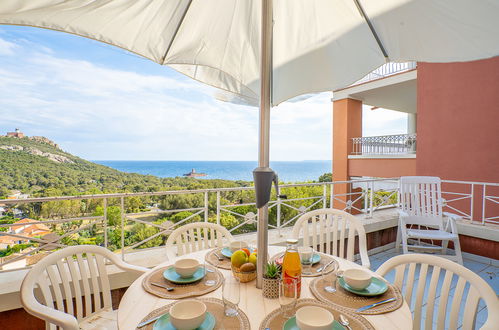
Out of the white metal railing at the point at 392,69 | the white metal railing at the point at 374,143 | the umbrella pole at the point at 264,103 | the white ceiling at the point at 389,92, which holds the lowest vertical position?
the umbrella pole at the point at 264,103

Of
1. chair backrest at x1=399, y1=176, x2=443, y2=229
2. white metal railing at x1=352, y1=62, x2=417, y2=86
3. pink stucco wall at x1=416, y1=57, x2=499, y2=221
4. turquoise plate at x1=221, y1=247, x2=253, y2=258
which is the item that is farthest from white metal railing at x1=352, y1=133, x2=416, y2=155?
turquoise plate at x1=221, y1=247, x2=253, y2=258

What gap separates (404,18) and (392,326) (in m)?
1.56

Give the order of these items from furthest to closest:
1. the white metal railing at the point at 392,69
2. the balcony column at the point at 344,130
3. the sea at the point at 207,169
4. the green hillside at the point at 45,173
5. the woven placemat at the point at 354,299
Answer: the sea at the point at 207,169 < the green hillside at the point at 45,173 < the balcony column at the point at 344,130 < the white metal railing at the point at 392,69 < the woven placemat at the point at 354,299

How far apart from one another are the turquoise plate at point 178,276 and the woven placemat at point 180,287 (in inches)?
0.6

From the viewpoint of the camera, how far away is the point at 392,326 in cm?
95

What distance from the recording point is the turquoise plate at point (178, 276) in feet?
4.13

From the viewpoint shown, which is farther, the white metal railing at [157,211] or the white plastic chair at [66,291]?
the white metal railing at [157,211]

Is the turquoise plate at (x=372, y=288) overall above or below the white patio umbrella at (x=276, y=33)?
below

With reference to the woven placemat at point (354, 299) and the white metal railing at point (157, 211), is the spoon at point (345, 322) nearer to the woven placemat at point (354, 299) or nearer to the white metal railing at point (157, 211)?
the woven placemat at point (354, 299)

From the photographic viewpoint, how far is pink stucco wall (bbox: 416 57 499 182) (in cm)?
393

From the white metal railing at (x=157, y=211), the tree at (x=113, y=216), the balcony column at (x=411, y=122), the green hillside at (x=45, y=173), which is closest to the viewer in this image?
the white metal railing at (x=157, y=211)

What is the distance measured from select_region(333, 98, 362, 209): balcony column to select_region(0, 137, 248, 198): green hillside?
347 inches

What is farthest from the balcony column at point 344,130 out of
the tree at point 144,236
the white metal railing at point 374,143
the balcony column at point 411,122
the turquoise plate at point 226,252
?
the turquoise plate at point 226,252

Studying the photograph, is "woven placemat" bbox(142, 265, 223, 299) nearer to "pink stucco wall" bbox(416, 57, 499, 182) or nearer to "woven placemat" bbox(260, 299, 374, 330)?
"woven placemat" bbox(260, 299, 374, 330)
